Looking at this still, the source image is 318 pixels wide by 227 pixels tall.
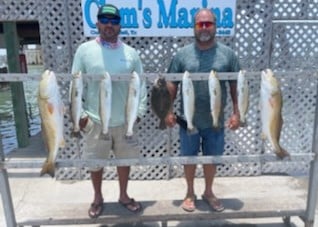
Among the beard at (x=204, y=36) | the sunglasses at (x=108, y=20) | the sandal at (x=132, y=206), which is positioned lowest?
the sandal at (x=132, y=206)

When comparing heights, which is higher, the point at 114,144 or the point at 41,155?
the point at 114,144

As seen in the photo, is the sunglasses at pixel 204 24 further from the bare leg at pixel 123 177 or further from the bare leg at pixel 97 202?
the bare leg at pixel 97 202

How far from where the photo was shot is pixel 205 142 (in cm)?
332

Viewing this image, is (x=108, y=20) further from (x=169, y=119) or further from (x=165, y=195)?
(x=165, y=195)

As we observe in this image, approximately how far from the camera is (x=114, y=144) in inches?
126

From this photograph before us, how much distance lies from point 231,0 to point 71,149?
274 cm

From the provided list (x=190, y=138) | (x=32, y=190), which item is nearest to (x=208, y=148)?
(x=190, y=138)

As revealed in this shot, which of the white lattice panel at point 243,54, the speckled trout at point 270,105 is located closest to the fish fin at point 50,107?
the speckled trout at point 270,105

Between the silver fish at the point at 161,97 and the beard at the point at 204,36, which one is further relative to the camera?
the beard at the point at 204,36

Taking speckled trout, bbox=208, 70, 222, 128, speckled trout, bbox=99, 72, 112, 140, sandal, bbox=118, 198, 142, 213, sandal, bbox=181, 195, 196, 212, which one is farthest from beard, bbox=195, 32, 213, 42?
sandal, bbox=118, 198, 142, 213

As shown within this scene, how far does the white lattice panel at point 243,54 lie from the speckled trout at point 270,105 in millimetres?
1855

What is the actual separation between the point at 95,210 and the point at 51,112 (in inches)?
46.0

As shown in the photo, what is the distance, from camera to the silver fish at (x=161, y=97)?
262 cm

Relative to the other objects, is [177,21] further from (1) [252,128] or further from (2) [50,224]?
(2) [50,224]
